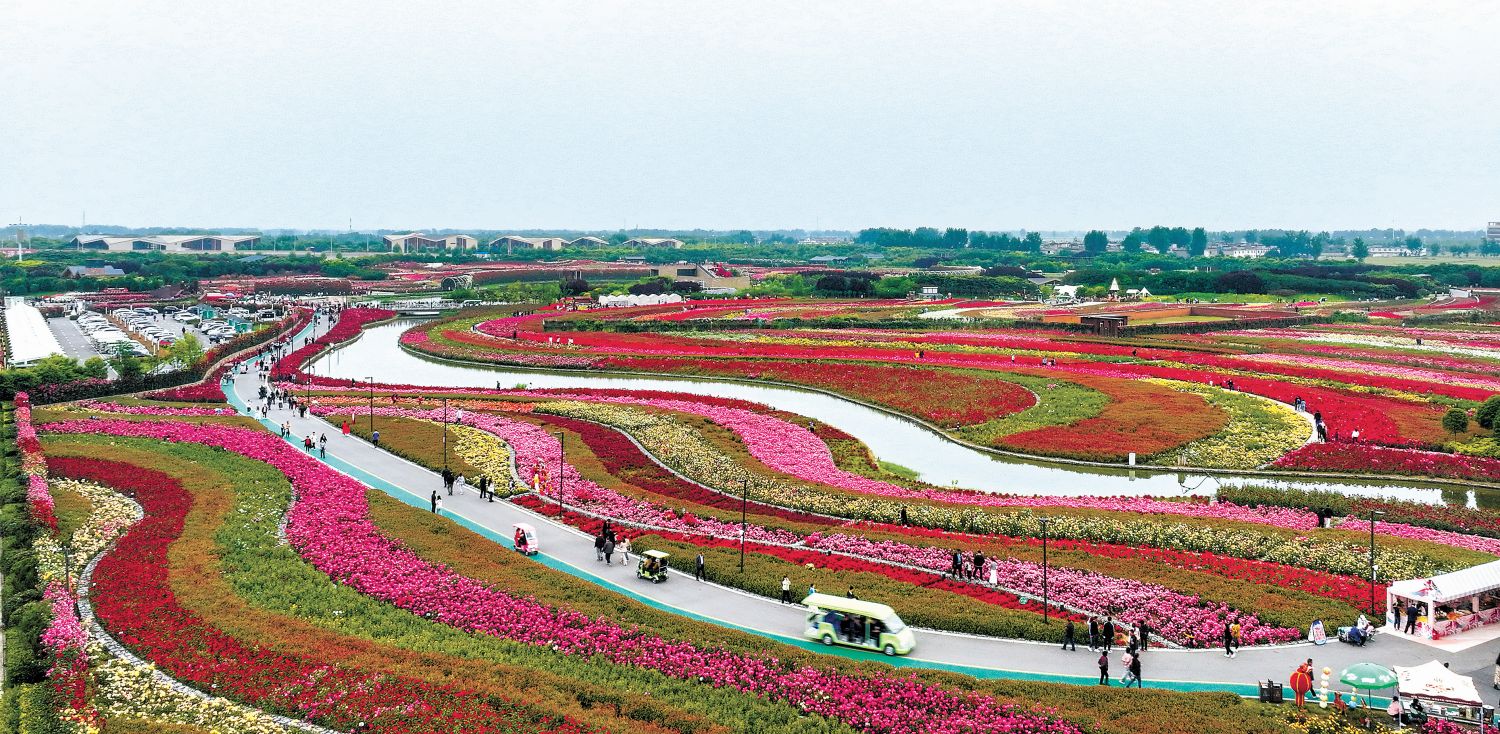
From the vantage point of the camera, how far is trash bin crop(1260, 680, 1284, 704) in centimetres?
1989

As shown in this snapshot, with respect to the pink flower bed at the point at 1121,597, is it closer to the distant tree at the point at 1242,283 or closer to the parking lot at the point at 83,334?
the parking lot at the point at 83,334

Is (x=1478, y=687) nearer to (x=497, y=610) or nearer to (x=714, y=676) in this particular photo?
(x=714, y=676)

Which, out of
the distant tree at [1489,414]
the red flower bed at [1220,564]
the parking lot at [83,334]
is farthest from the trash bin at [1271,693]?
the parking lot at [83,334]

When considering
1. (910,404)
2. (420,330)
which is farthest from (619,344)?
(910,404)

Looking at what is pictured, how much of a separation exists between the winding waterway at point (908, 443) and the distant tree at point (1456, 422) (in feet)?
24.6

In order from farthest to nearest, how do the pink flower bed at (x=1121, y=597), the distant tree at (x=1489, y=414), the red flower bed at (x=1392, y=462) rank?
the distant tree at (x=1489, y=414) < the red flower bed at (x=1392, y=462) < the pink flower bed at (x=1121, y=597)

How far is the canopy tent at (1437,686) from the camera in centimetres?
1919

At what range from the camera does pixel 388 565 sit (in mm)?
27391

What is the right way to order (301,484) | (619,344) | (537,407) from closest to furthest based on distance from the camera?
(301,484), (537,407), (619,344)

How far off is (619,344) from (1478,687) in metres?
66.5

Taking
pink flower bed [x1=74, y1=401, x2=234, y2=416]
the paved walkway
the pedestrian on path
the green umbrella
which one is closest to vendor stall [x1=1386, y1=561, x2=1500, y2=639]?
the paved walkway

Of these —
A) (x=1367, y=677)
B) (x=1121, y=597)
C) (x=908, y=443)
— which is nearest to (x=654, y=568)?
(x=1121, y=597)

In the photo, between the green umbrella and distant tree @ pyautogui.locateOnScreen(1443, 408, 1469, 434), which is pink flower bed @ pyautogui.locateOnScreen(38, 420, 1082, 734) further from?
distant tree @ pyautogui.locateOnScreen(1443, 408, 1469, 434)

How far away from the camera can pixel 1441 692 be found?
19359 millimetres
